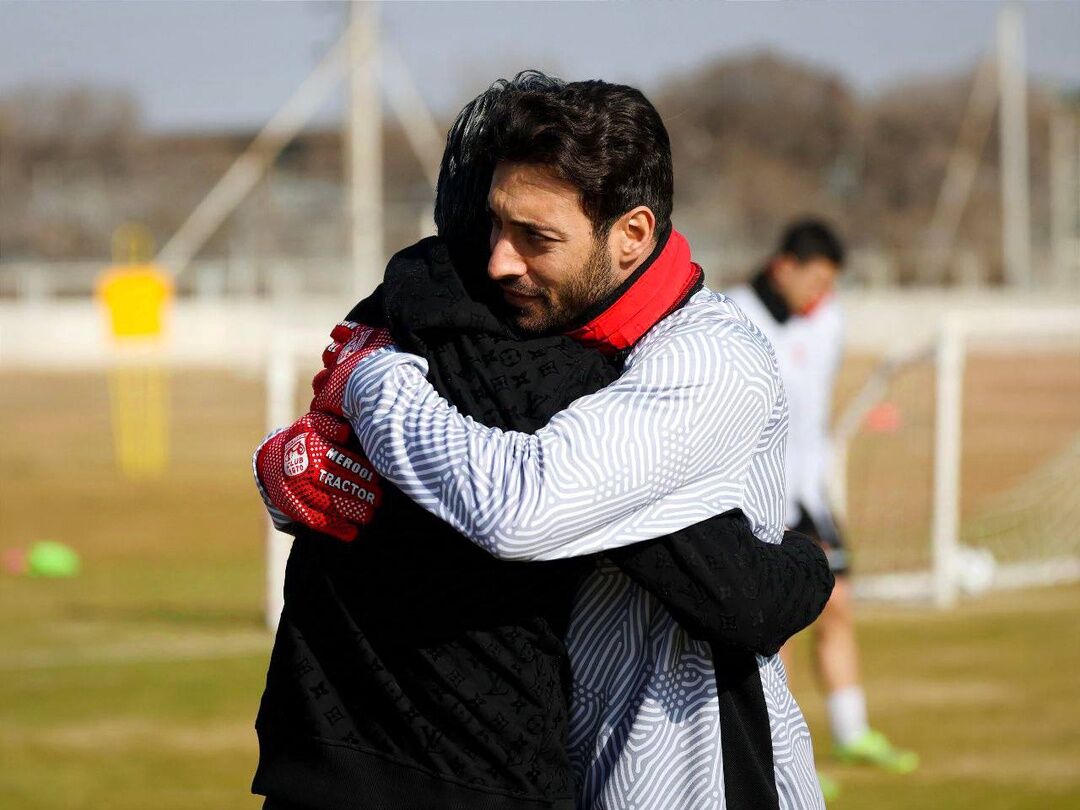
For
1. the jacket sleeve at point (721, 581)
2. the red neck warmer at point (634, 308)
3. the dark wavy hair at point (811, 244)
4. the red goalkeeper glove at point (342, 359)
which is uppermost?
the red neck warmer at point (634, 308)

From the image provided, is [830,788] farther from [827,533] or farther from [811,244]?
[811,244]

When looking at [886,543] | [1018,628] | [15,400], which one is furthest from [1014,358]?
[1018,628]

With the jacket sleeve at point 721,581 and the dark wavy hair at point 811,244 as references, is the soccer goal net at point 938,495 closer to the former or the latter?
the dark wavy hair at point 811,244

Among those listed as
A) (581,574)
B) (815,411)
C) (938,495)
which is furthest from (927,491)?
(581,574)

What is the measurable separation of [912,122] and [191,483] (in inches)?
1372

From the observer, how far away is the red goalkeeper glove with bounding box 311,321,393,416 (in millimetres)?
2131

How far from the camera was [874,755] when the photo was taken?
21.0 ft

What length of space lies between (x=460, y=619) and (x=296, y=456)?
12.3 inches

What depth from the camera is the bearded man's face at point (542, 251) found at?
2.03 meters

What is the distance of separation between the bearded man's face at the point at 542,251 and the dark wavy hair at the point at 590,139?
17 millimetres

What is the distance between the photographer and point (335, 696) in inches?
83.4

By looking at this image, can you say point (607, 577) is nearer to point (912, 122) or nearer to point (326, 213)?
point (326, 213)

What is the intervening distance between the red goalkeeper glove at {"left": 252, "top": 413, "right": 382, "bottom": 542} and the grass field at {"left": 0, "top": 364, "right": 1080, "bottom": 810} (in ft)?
13.3

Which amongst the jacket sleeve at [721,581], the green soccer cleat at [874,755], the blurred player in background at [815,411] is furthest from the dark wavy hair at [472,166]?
the green soccer cleat at [874,755]
